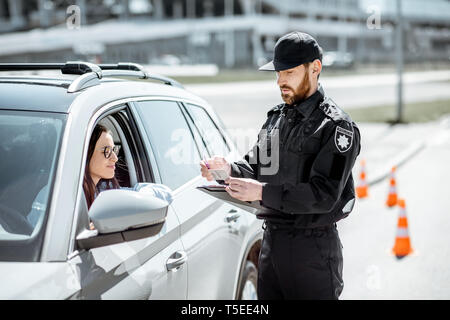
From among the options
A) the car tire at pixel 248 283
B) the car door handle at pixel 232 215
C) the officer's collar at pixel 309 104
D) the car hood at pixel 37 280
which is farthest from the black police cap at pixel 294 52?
the car tire at pixel 248 283

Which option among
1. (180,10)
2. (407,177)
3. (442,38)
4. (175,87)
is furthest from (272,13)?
(175,87)

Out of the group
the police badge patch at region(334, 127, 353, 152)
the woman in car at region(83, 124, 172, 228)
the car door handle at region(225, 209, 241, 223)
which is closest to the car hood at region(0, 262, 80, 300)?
the woman in car at region(83, 124, 172, 228)

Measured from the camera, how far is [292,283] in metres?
2.70

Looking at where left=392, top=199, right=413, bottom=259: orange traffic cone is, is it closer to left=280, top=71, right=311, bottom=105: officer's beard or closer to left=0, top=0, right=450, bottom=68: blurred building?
left=280, top=71, right=311, bottom=105: officer's beard

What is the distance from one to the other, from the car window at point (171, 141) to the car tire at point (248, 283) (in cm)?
71

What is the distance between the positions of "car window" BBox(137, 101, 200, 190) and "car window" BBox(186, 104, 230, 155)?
19cm

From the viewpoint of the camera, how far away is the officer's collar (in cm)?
261

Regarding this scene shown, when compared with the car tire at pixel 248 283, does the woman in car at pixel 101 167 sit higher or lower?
higher

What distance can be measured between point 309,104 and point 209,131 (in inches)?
50.4

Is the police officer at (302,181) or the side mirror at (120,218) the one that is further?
the police officer at (302,181)

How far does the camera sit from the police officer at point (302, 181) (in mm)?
2475

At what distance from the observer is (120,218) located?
2055 mm

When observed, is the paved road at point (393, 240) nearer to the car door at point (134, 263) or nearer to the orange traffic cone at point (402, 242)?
the orange traffic cone at point (402, 242)

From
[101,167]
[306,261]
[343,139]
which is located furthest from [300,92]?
[101,167]
